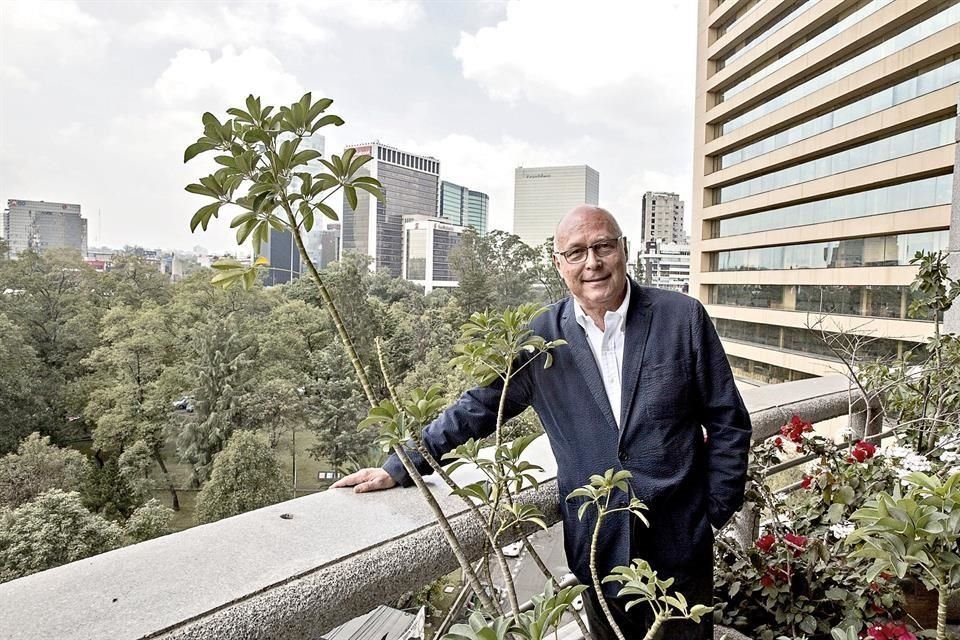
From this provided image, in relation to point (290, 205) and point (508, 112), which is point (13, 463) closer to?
point (508, 112)

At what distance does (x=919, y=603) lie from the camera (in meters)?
1.17

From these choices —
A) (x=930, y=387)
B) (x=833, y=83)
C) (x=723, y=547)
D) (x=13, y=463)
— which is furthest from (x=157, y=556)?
(x=833, y=83)

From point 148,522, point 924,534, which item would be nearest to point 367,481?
point 924,534

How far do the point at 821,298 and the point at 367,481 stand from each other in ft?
49.9

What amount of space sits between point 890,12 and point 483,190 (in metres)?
8.74

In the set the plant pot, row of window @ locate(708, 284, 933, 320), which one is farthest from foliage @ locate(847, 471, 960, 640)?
row of window @ locate(708, 284, 933, 320)

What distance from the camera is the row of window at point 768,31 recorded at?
14184mm

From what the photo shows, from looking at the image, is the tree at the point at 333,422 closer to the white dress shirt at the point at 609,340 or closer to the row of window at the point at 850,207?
the row of window at the point at 850,207

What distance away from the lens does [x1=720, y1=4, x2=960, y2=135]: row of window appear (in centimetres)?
1054

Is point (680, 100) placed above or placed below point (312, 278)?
above

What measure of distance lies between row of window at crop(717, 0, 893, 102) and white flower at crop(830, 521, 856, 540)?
47.5ft

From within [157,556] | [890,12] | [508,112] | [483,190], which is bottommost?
[157,556]

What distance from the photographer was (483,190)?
12070mm

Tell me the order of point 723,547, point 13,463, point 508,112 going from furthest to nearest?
point 508,112 → point 13,463 → point 723,547
